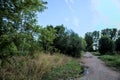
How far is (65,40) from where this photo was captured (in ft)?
141

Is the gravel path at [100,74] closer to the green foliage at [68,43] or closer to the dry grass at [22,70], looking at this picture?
the dry grass at [22,70]

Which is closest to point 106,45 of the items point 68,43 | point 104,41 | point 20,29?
point 104,41

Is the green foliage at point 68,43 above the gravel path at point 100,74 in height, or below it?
above

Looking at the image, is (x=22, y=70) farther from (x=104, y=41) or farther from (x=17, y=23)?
(x=104, y=41)

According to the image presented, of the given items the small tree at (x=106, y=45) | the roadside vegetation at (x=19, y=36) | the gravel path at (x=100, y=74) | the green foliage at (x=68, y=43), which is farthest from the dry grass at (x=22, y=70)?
the small tree at (x=106, y=45)

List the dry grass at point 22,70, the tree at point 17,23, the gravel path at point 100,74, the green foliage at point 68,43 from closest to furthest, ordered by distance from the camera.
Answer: the tree at point 17,23 → the dry grass at point 22,70 → the gravel path at point 100,74 → the green foliage at point 68,43

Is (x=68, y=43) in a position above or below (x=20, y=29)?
above

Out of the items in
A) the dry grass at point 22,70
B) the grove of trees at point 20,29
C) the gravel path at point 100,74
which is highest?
the grove of trees at point 20,29

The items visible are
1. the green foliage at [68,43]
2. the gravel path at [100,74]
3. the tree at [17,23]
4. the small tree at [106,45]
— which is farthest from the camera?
the small tree at [106,45]

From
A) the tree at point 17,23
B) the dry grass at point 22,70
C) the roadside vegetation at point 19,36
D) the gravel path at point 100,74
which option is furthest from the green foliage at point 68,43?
the tree at point 17,23

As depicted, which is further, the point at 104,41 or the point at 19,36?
the point at 104,41

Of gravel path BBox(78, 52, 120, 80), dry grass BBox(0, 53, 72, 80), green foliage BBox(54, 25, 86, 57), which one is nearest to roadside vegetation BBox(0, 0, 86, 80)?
dry grass BBox(0, 53, 72, 80)

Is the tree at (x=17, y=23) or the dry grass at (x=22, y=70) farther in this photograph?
the dry grass at (x=22, y=70)

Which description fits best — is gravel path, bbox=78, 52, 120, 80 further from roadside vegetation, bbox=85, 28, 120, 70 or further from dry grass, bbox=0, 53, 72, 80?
roadside vegetation, bbox=85, 28, 120, 70
